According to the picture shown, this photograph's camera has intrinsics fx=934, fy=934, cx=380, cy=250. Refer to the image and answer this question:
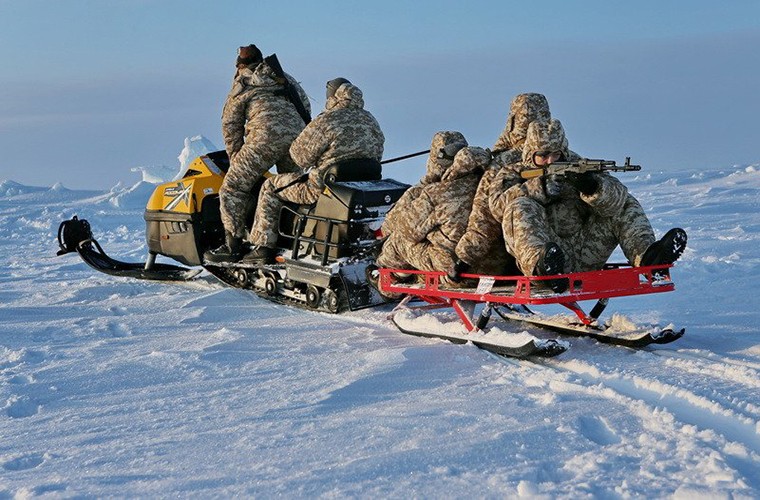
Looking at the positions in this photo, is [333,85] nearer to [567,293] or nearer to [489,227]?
[489,227]

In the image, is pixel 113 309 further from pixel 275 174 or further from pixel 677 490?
pixel 677 490

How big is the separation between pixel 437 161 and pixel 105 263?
485 centimetres

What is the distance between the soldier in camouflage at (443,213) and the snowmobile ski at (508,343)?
37 centimetres

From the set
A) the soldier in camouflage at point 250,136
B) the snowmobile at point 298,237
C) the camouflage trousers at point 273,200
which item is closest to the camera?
the snowmobile at point 298,237

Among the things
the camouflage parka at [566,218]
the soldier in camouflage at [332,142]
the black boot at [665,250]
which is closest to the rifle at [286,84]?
the soldier in camouflage at [332,142]

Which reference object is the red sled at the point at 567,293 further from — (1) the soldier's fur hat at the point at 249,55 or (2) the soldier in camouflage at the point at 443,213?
(1) the soldier's fur hat at the point at 249,55

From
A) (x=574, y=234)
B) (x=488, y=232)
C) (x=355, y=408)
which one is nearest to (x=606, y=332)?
(x=574, y=234)

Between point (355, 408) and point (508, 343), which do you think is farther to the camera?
point (508, 343)

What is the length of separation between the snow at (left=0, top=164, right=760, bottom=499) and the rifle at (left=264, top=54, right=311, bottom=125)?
1819mm

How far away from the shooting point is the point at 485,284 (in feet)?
18.2

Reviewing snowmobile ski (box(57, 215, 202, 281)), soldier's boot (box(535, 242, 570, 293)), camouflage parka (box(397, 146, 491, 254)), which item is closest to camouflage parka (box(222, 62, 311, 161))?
snowmobile ski (box(57, 215, 202, 281))

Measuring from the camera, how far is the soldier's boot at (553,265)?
5117 millimetres

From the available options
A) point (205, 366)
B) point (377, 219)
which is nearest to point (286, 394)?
point (205, 366)

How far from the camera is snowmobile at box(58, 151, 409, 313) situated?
23.5 feet
